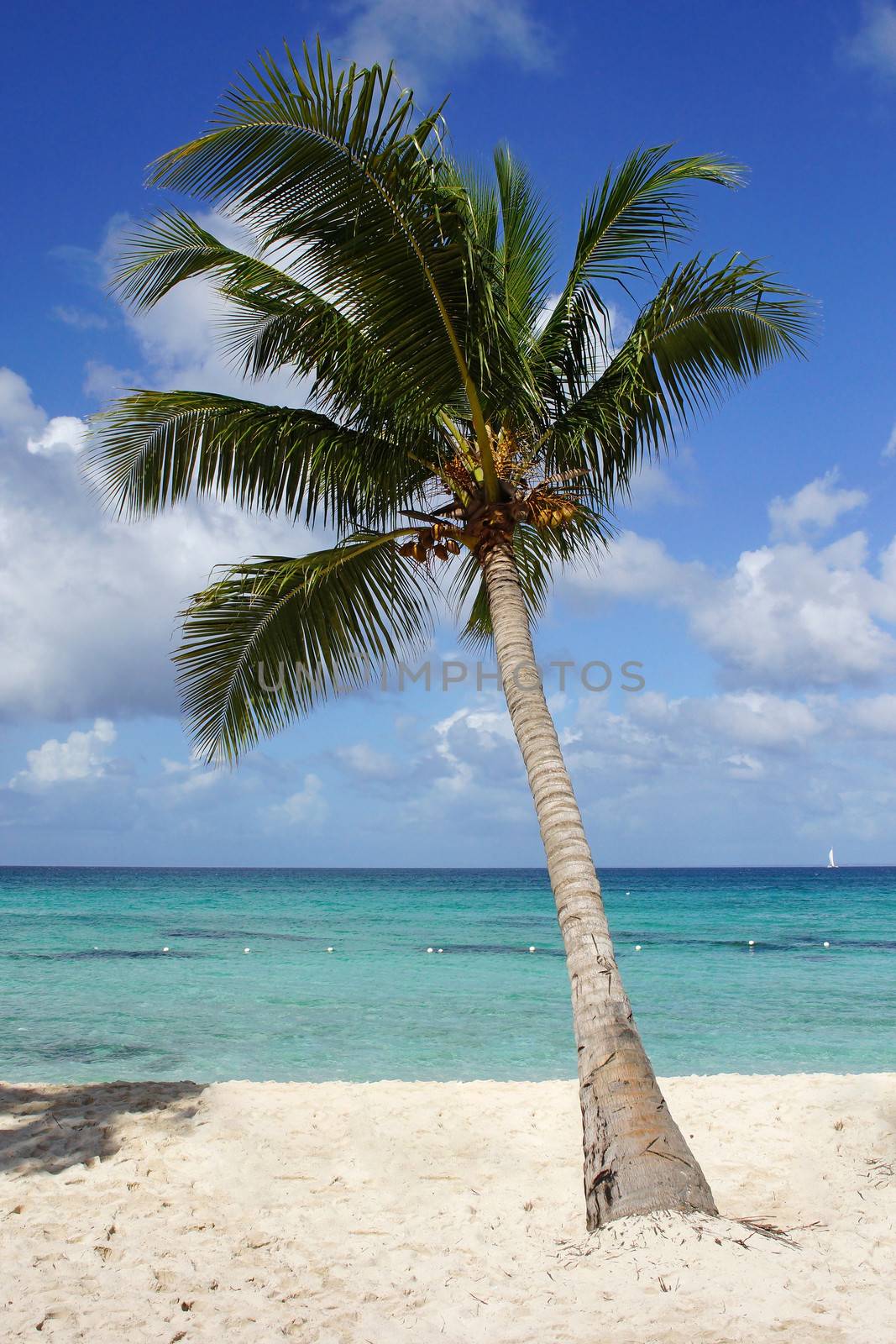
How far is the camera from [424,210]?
5625 millimetres

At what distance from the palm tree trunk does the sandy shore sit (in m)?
0.19

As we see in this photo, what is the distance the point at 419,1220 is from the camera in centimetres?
521

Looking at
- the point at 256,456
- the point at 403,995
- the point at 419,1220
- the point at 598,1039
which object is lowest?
the point at 403,995

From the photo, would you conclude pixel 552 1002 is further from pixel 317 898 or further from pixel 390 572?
pixel 317 898

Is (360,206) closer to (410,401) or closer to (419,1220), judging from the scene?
(410,401)

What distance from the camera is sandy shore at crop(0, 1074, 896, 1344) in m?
3.64

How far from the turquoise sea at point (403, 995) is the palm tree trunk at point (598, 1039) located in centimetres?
581

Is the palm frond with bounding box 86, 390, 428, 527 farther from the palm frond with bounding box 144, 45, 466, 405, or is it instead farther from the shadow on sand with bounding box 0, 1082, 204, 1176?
the shadow on sand with bounding box 0, 1082, 204, 1176

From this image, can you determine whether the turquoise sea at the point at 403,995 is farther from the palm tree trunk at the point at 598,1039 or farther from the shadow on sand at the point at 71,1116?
the palm tree trunk at the point at 598,1039

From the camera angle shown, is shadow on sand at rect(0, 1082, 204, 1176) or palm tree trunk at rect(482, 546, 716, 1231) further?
shadow on sand at rect(0, 1082, 204, 1176)

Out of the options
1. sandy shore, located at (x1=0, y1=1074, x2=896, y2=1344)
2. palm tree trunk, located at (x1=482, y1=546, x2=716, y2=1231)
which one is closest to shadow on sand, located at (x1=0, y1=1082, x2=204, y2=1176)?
sandy shore, located at (x1=0, y1=1074, x2=896, y2=1344)

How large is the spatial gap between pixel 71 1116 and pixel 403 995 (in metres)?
9.53

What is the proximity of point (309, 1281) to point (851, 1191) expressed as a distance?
10.5 feet

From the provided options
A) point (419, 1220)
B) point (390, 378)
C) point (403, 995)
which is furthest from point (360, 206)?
point (403, 995)
